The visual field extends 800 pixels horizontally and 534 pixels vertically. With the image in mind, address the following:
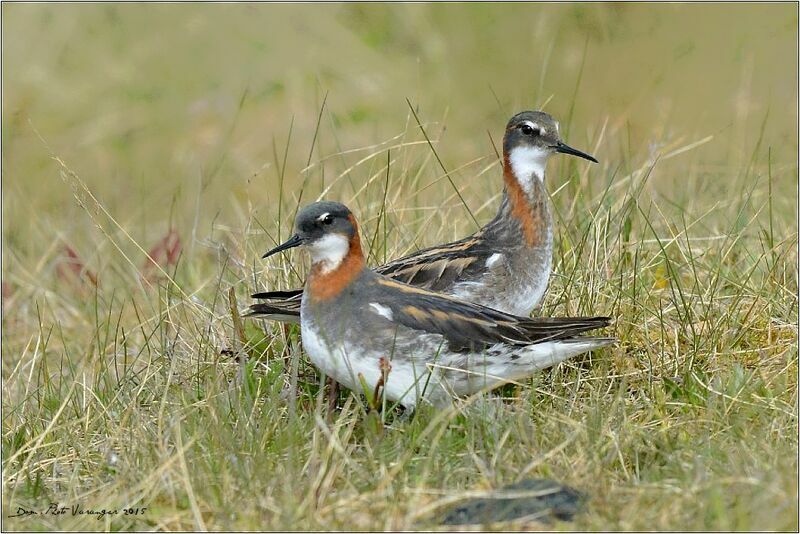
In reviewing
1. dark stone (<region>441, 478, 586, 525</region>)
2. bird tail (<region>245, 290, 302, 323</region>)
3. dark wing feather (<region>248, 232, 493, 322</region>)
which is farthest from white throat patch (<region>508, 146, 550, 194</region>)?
dark stone (<region>441, 478, 586, 525</region>)

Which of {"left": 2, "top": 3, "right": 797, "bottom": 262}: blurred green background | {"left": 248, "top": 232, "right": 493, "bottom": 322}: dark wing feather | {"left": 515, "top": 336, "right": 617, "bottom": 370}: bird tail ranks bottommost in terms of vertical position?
{"left": 515, "top": 336, "right": 617, "bottom": 370}: bird tail

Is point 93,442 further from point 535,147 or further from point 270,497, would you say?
point 535,147

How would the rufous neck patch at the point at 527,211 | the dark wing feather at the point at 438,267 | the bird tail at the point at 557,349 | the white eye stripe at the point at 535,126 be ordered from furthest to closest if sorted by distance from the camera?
the white eye stripe at the point at 535,126 → the rufous neck patch at the point at 527,211 → the dark wing feather at the point at 438,267 → the bird tail at the point at 557,349

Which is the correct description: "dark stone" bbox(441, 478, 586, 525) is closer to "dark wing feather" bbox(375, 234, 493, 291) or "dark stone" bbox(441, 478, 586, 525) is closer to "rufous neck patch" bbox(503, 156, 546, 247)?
"dark wing feather" bbox(375, 234, 493, 291)

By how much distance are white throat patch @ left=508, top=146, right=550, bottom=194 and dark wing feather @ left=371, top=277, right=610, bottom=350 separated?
1.12 m

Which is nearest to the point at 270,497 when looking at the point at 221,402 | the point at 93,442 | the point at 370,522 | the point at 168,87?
the point at 370,522

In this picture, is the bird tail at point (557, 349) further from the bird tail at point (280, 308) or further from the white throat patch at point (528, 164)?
the white throat patch at point (528, 164)

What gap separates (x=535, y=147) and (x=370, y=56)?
669 cm

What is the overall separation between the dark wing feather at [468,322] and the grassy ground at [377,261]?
0.82ft

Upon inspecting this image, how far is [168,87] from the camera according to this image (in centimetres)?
1242

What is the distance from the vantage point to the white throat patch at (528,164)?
20.7ft

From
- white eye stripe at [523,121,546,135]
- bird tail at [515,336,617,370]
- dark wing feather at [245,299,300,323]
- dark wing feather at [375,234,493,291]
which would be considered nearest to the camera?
bird tail at [515,336,617,370]

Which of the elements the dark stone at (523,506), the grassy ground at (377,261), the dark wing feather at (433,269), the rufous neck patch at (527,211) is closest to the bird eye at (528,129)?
the rufous neck patch at (527,211)

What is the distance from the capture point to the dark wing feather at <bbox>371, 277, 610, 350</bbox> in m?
5.21
